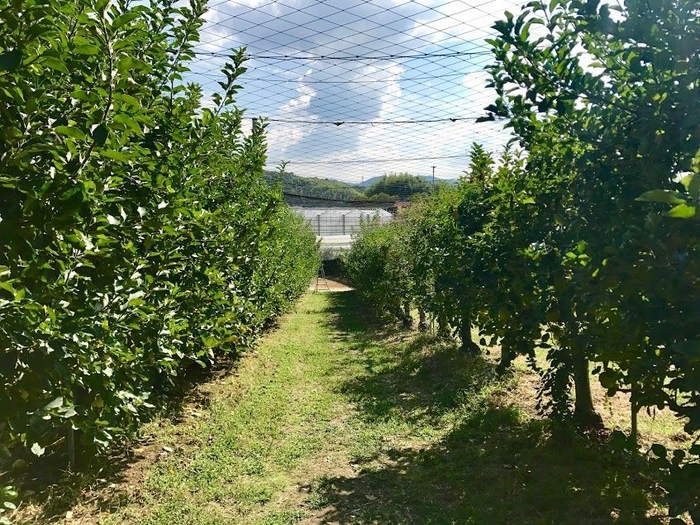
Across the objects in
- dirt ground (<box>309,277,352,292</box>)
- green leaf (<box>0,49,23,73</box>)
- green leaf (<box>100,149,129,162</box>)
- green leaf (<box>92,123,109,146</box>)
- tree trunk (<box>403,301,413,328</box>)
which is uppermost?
green leaf (<box>0,49,23,73</box>)

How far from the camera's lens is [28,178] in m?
1.79

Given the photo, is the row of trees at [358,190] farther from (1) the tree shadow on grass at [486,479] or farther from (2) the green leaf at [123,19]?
(2) the green leaf at [123,19]

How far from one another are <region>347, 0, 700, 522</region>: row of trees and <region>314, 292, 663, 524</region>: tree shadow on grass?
488 mm

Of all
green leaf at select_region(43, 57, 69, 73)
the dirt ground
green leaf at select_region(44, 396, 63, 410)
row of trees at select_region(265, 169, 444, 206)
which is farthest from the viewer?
row of trees at select_region(265, 169, 444, 206)

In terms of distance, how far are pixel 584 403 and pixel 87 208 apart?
4.20 m

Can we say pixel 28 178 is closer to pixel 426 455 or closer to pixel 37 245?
pixel 37 245

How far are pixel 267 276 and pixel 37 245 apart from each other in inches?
299

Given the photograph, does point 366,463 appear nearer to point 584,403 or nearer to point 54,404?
point 584,403

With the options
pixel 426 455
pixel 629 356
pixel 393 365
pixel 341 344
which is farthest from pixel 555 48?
pixel 341 344

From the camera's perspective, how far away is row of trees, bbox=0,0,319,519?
167cm

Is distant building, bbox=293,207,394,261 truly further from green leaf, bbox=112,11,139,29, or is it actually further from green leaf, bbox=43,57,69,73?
green leaf, bbox=43,57,69,73

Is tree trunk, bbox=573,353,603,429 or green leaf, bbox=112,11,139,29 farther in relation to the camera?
tree trunk, bbox=573,353,603,429

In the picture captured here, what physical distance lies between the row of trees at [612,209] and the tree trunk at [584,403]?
22 centimetres

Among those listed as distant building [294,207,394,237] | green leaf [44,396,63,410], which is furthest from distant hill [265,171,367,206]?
green leaf [44,396,63,410]
